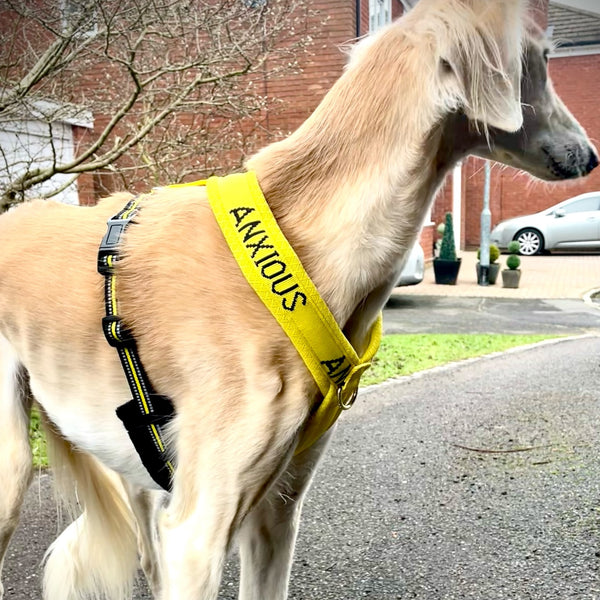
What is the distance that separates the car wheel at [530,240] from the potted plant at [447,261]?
5820 millimetres

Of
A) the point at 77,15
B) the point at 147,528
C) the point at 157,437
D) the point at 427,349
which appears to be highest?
the point at 77,15

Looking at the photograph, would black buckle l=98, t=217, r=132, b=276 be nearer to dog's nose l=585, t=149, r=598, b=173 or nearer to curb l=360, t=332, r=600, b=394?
dog's nose l=585, t=149, r=598, b=173

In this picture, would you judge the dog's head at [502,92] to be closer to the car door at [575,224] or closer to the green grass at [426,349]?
the green grass at [426,349]

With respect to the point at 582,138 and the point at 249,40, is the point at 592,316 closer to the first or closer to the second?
the point at 249,40

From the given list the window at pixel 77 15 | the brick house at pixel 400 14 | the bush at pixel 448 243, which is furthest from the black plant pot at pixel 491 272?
the window at pixel 77 15

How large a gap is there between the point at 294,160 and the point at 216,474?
0.76 metres

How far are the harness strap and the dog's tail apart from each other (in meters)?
0.75

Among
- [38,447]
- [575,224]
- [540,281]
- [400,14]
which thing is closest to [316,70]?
[38,447]

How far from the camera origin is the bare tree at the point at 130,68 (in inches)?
171

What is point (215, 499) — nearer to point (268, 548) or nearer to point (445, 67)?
point (268, 548)

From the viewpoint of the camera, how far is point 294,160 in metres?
1.50

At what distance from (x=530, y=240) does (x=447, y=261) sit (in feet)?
20.9

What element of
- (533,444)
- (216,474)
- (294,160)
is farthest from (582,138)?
(533,444)

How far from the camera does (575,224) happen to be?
17.6 metres
